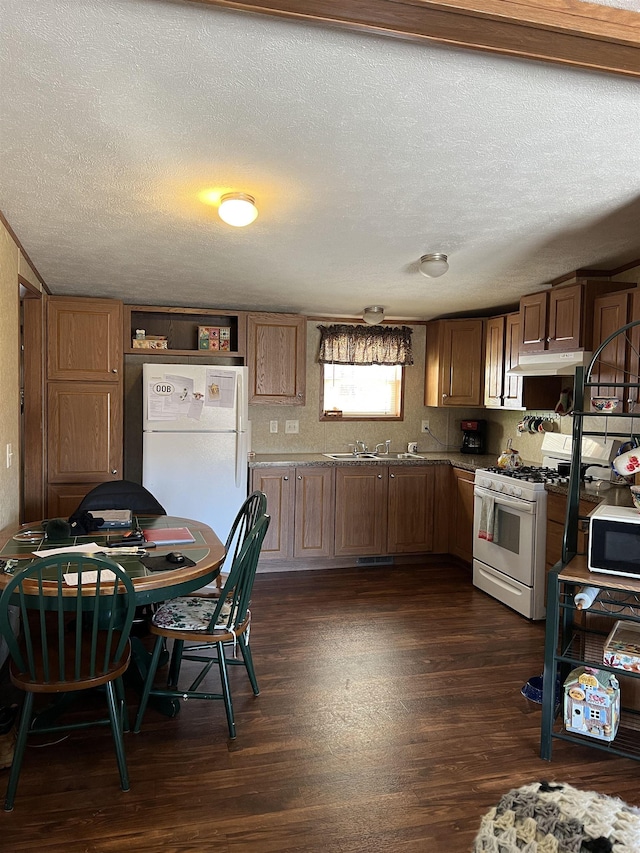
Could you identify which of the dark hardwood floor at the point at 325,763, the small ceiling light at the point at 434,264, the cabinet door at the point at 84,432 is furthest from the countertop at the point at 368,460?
the small ceiling light at the point at 434,264

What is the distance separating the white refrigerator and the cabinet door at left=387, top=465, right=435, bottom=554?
4.34 ft

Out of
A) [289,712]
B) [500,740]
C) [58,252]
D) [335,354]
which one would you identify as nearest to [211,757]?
[289,712]

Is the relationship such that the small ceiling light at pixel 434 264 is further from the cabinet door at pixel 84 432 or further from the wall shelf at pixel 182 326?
the cabinet door at pixel 84 432

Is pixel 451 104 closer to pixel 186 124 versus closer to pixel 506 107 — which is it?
pixel 506 107

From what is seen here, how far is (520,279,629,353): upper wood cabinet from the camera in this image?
3.72 metres

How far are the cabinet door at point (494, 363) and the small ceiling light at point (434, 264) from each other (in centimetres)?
167

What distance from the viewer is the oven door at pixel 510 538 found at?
12.9 feet

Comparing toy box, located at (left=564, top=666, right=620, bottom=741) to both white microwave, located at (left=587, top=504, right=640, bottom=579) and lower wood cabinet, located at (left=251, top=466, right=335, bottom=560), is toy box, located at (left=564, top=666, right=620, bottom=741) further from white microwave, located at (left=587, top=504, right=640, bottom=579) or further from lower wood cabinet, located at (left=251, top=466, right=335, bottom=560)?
lower wood cabinet, located at (left=251, top=466, right=335, bottom=560)

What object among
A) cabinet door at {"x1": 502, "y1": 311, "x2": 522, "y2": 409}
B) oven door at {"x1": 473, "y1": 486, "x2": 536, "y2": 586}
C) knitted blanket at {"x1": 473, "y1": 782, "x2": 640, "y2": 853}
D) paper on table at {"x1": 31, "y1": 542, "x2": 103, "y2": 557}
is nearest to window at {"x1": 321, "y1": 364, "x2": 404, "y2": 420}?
cabinet door at {"x1": 502, "y1": 311, "x2": 522, "y2": 409}

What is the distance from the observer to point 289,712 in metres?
2.71

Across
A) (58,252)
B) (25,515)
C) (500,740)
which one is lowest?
(500,740)

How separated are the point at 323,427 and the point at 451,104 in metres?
3.97

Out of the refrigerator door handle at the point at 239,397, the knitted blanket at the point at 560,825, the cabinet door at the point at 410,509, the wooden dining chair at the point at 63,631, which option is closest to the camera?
the knitted blanket at the point at 560,825

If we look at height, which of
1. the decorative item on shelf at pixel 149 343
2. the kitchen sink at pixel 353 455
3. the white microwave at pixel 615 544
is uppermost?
the decorative item on shelf at pixel 149 343
